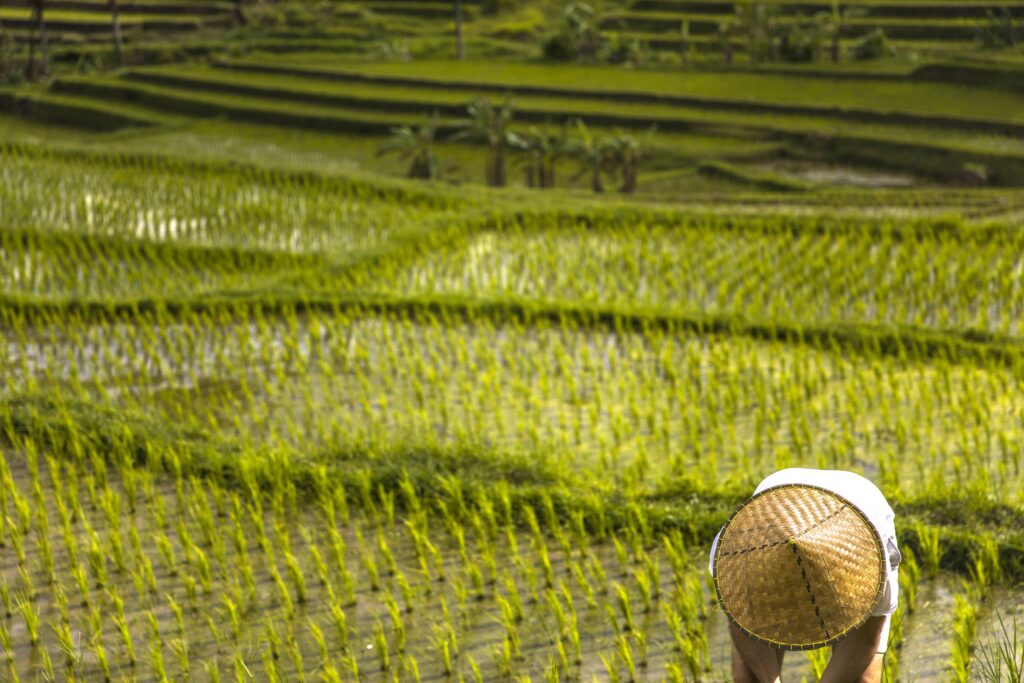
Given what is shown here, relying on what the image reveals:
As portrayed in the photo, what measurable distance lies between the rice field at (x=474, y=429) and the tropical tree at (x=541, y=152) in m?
3.61

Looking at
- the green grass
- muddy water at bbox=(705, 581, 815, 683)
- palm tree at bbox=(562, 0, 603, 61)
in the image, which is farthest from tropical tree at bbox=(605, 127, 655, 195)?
muddy water at bbox=(705, 581, 815, 683)

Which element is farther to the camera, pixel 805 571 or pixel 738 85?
pixel 738 85

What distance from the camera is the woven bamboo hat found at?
5.77 ft

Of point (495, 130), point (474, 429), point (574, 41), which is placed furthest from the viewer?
point (574, 41)

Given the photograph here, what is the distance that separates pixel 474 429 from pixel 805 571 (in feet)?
12.5

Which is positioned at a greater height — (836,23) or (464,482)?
(836,23)

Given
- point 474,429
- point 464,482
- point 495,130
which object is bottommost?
point 474,429

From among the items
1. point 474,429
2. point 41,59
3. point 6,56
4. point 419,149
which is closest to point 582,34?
point 419,149

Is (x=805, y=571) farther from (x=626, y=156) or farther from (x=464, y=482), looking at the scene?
(x=626, y=156)

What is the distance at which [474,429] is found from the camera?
217 inches

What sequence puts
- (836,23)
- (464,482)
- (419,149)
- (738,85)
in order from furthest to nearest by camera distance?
(836,23) < (738,85) < (419,149) < (464,482)

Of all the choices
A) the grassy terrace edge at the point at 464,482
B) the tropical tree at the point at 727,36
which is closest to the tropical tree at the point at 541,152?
the tropical tree at the point at 727,36

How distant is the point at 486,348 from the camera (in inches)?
263

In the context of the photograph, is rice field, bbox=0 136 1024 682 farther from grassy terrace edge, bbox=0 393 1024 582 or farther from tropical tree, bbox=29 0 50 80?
tropical tree, bbox=29 0 50 80
